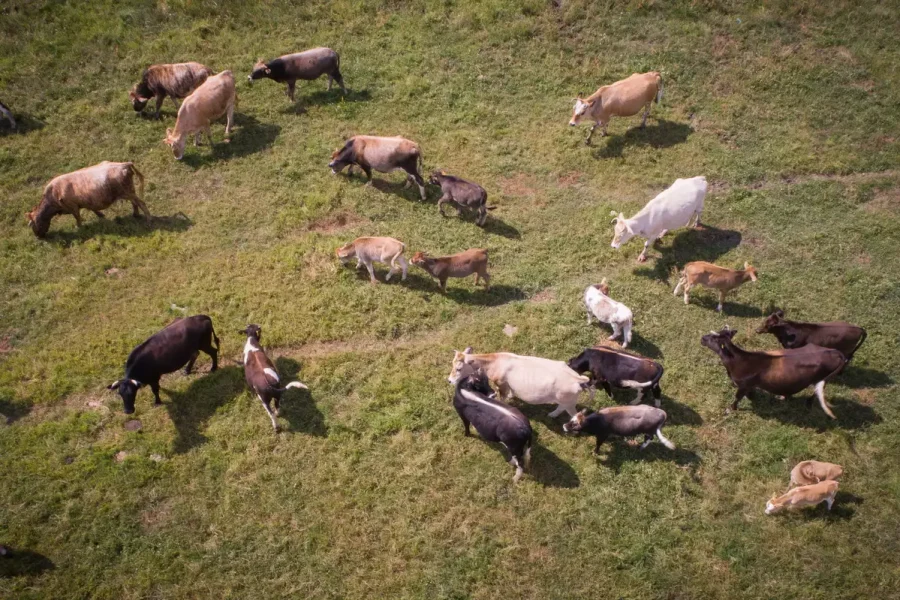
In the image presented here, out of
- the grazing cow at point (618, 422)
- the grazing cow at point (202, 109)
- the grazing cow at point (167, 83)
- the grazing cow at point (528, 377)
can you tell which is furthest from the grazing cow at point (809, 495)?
the grazing cow at point (167, 83)

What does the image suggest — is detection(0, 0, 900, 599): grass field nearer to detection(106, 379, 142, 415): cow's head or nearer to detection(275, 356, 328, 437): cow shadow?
detection(275, 356, 328, 437): cow shadow

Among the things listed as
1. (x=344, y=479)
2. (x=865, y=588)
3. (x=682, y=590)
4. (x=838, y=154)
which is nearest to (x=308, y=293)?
(x=344, y=479)

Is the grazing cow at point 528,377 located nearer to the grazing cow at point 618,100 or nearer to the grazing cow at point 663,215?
the grazing cow at point 663,215

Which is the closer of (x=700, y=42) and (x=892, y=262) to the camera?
(x=892, y=262)

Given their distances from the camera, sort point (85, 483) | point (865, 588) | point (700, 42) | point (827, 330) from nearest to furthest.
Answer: point (865, 588)
point (85, 483)
point (827, 330)
point (700, 42)

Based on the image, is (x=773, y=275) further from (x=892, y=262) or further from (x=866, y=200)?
Result: (x=866, y=200)

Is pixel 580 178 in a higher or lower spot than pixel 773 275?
higher

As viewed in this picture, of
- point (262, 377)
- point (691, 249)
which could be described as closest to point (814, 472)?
point (691, 249)
